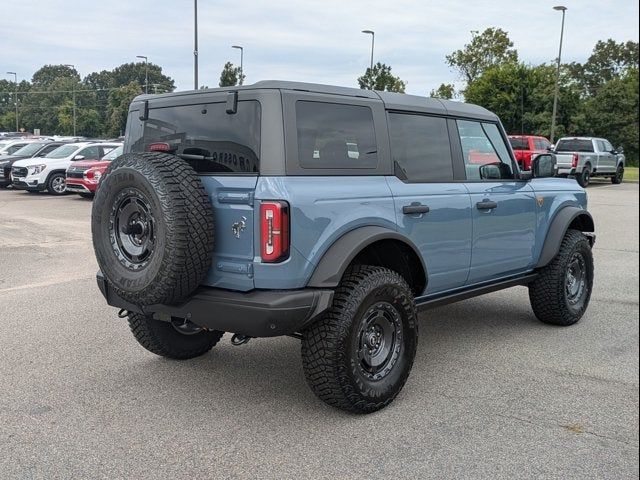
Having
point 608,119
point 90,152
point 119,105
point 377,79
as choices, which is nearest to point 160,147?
point 90,152

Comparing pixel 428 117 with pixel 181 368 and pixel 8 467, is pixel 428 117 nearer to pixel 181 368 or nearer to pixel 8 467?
pixel 181 368

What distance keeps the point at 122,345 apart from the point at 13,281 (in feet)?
10.5

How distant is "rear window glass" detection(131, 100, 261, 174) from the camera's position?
12.2 feet

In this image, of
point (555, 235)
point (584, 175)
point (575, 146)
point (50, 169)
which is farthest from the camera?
point (575, 146)

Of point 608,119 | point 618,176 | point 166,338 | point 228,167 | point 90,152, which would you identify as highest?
point 608,119

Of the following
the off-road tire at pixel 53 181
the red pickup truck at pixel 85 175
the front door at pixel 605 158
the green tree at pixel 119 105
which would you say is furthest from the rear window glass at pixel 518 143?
the green tree at pixel 119 105

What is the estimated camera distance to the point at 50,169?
19.2m

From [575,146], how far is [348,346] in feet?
83.6

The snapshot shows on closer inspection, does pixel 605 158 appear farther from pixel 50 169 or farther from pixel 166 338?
pixel 166 338

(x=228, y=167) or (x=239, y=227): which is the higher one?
(x=228, y=167)

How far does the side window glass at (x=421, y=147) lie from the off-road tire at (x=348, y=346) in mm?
854

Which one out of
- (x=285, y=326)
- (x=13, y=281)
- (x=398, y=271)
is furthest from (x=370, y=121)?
(x=13, y=281)

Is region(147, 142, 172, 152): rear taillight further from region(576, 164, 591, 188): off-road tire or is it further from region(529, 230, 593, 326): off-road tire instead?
region(576, 164, 591, 188): off-road tire

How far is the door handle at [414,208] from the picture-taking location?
423 centimetres
